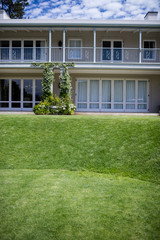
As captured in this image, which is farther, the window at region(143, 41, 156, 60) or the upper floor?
the window at region(143, 41, 156, 60)

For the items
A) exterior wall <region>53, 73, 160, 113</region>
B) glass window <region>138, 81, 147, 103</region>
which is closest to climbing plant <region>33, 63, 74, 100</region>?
exterior wall <region>53, 73, 160, 113</region>

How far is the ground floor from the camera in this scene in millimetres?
17219

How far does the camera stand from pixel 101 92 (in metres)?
17.3

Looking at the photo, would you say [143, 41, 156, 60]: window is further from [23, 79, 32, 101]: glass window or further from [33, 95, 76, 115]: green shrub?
[23, 79, 32, 101]: glass window

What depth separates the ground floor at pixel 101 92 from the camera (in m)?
17.2

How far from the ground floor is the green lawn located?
26.0 feet

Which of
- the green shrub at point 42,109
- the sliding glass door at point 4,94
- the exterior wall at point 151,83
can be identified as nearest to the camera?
the green shrub at point 42,109

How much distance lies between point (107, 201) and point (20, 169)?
3.00 metres

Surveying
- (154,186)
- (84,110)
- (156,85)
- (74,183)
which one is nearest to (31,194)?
(74,183)

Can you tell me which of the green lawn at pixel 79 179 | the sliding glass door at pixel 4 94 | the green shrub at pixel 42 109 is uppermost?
the sliding glass door at pixel 4 94

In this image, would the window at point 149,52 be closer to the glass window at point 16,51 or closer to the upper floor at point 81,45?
the upper floor at point 81,45

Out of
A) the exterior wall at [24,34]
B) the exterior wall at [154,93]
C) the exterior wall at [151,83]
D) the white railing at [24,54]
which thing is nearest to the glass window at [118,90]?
the exterior wall at [151,83]

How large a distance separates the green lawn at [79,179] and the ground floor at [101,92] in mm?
7914

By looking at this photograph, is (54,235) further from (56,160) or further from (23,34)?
(23,34)
